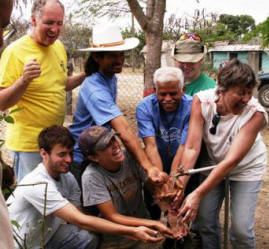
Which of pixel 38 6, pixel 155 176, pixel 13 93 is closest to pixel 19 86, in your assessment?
pixel 13 93

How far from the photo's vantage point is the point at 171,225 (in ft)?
8.84

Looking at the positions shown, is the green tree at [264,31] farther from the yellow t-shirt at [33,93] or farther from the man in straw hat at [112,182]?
the yellow t-shirt at [33,93]

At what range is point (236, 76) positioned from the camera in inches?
99.0

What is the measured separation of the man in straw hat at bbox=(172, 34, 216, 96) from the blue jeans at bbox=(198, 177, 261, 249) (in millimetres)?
840

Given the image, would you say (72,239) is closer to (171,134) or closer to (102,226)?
(102,226)

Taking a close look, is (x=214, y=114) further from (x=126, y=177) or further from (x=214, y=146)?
(x=126, y=177)

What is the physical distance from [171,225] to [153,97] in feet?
3.02

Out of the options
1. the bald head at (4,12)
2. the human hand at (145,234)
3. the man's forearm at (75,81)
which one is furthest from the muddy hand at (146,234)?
the bald head at (4,12)

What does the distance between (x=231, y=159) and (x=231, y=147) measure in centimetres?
8

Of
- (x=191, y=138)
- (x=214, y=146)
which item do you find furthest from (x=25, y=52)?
(x=214, y=146)

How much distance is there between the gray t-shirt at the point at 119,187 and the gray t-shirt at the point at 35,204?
0.18m

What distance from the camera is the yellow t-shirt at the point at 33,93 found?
2730 mm

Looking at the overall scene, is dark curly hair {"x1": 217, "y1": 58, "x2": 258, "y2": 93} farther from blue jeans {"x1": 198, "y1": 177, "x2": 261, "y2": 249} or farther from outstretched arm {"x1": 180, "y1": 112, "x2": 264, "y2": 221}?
blue jeans {"x1": 198, "y1": 177, "x2": 261, "y2": 249}

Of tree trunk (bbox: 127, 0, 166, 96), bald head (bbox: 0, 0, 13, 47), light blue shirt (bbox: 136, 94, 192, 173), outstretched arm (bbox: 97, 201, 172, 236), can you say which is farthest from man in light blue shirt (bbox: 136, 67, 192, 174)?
bald head (bbox: 0, 0, 13, 47)
